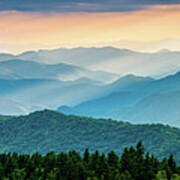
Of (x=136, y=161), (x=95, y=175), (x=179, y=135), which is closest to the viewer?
(x=95, y=175)

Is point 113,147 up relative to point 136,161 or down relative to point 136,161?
up

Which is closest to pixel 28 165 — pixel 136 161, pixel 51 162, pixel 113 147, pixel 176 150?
pixel 51 162

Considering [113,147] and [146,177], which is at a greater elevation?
[113,147]

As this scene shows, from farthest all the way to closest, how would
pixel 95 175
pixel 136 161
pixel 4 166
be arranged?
1. pixel 4 166
2. pixel 136 161
3. pixel 95 175

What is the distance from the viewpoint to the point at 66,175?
72500 millimetres

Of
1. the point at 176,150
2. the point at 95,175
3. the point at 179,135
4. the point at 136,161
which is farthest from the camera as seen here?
the point at 179,135

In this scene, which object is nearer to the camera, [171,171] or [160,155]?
[171,171]

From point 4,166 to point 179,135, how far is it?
118 m

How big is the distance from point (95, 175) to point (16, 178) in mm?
8866

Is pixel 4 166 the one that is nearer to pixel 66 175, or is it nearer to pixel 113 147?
pixel 66 175

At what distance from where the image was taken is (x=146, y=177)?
72938mm

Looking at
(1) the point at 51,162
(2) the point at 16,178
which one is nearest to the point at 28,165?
(1) the point at 51,162

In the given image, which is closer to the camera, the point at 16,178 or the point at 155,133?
the point at 16,178

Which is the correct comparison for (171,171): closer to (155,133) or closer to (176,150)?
(176,150)
